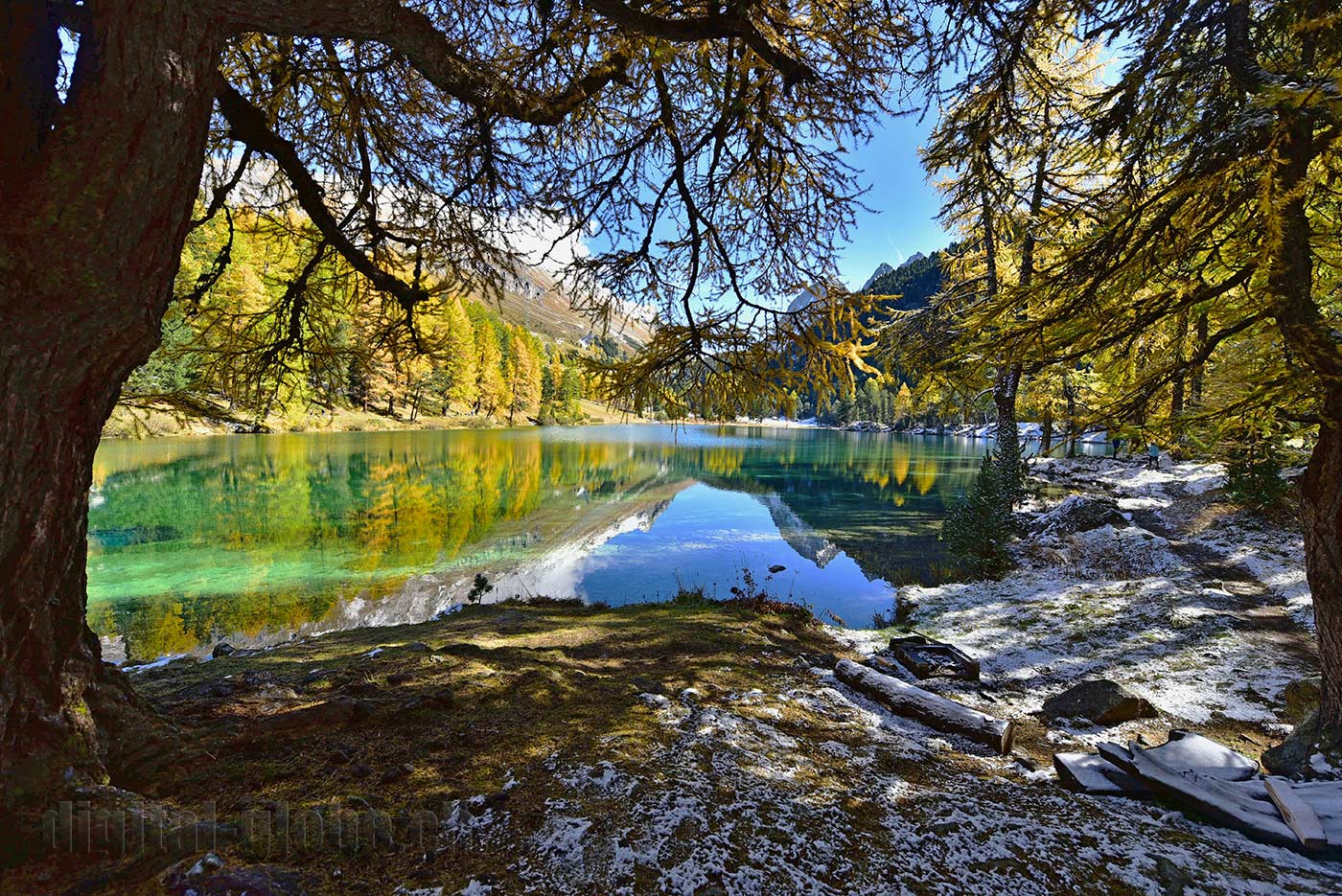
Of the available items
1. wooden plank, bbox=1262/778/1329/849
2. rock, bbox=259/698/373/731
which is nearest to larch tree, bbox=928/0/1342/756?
wooden plank, bbox=1262/778/1329/849

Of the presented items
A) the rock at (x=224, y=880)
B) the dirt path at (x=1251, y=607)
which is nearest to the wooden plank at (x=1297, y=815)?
the dirt path at (x=1251, y=607)

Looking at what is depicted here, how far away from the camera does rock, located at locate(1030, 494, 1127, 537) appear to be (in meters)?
12.3

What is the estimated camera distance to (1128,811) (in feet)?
8.57

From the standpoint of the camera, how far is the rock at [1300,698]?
4.49m

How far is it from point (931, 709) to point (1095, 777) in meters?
1.24

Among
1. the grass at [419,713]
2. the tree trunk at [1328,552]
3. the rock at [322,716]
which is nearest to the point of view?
the grass at [419,713]

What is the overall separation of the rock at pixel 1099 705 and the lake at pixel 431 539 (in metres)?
4.67

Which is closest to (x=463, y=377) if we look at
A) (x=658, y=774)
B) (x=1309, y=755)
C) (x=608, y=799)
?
(x=658, y=774)

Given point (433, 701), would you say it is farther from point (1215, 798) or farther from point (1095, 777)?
point (1215, 798)

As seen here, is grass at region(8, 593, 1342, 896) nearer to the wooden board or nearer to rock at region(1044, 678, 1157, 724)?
rock at region(1044, 678, 1157, 724)

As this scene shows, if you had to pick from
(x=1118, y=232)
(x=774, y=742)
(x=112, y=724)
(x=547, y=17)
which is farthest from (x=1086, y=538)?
(x=112, y=724)

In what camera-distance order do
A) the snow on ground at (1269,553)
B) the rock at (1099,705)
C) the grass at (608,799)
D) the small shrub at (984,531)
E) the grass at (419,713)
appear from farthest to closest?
1. the small shrub at (984,531)
2. the snow on ground at (1269,553)
3. the rock at (1099,705)
4. the grass at (419,713)
5. the grass at (608,799)

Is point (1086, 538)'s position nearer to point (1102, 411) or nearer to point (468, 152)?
point (1102, 411)

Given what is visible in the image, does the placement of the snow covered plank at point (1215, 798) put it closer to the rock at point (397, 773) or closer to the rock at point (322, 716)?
the rock at point (397, 773)
